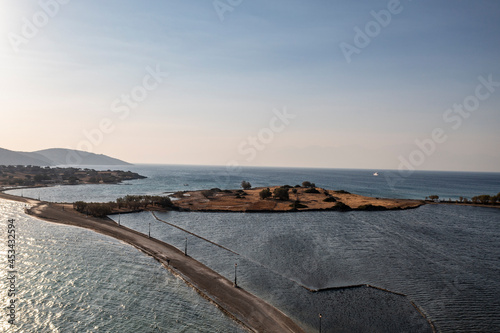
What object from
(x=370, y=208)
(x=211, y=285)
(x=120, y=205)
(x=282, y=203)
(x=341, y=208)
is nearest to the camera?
(x=211, y=285)

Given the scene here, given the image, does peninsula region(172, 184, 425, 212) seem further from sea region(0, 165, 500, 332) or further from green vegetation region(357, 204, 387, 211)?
sea region(0, 165, 500, 332)

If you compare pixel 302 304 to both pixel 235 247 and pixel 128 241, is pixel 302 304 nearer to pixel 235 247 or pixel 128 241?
pixel 235 247

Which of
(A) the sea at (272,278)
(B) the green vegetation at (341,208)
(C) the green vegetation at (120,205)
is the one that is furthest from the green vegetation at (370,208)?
(C) the green vegetation at (120,205)

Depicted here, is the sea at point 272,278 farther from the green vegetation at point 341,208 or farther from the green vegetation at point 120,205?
the green vegetation at point 341,208

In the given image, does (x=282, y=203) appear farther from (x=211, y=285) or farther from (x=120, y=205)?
(x=211, y=285)

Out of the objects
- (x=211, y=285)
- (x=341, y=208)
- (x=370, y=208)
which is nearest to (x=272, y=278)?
(x=211, y=285)

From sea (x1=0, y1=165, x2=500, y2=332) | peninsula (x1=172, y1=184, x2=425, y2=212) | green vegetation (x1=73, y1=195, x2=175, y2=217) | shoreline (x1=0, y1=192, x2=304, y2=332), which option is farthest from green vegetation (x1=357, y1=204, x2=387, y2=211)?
shoreline (x1=0, y1=192, x2=304, y2=332)
